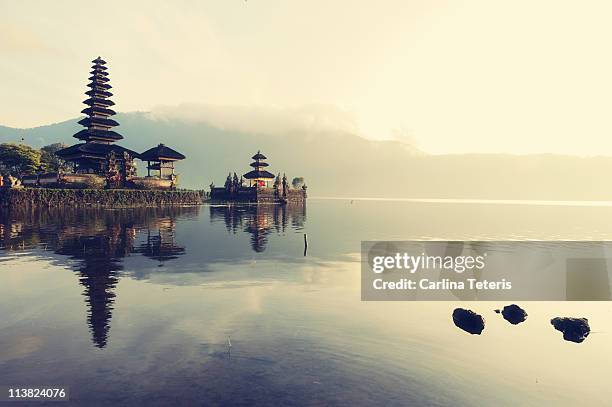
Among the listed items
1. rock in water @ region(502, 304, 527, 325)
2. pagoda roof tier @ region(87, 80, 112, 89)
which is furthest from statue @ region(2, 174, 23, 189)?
rock in water @ region(502, 304, 527, 325)

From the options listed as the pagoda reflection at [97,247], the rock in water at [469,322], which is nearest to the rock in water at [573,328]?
the rock in water at [469,322]

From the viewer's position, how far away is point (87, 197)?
6606cm

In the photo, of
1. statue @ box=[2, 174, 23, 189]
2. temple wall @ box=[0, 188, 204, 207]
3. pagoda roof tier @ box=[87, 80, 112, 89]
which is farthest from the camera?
pagoda roof tier @ box=[87, 80, 112, 89]

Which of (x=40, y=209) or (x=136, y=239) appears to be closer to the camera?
(x=136, y=239)

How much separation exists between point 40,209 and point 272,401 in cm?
6578

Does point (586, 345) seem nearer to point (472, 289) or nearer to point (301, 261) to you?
point (472, 289)

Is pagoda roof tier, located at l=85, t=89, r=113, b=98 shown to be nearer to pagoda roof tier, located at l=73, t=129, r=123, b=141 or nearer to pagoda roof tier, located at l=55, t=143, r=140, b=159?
pagoda roof tier, located at l=73, t=129, r=123, b=141

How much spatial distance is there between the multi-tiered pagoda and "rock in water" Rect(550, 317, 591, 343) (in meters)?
75.1

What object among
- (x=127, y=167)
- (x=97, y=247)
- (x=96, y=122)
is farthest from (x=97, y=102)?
(x=97, y=247)

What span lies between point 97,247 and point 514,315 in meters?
25.5

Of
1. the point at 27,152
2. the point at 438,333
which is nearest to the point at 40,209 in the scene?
the point at 27,152

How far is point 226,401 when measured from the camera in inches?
313

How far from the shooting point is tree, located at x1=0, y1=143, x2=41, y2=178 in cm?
7900

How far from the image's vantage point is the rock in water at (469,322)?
13.4m
